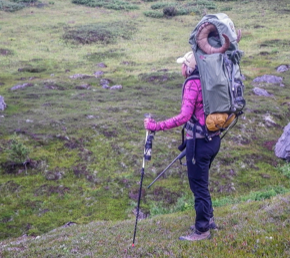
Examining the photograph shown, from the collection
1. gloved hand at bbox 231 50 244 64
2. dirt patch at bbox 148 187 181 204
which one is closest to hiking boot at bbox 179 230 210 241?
gloved hand at bbox 231 50 244 64

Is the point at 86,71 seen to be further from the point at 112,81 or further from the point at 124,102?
the point at 124,102

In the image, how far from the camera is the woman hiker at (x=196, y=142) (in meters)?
6.42

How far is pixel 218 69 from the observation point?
613cm

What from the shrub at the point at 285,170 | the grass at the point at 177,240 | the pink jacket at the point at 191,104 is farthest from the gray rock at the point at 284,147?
the pink jacket at the point at 191,104

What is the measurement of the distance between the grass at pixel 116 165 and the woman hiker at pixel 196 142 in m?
0.46

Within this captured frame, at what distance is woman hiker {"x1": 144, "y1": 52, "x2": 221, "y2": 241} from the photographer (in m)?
6.42

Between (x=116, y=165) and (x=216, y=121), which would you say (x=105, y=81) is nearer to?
(x=116, y=165)

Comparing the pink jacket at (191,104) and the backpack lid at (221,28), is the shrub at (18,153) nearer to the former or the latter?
the pink jacket at (191,104)

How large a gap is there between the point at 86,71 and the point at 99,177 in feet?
86.3

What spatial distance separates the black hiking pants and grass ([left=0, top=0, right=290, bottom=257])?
47 centimetres

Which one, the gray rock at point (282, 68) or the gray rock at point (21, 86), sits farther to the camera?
the gray rock at point (282, 68)

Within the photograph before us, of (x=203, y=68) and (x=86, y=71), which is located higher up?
(x=203, y=68)

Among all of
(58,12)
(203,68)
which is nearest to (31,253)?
(203,68)

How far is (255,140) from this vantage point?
2069 cm
